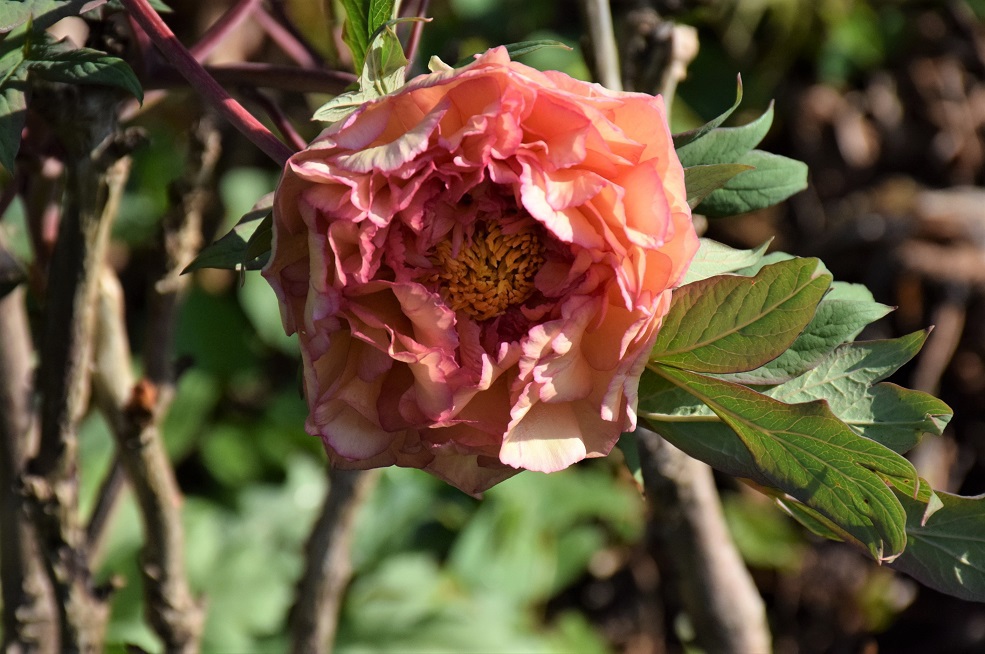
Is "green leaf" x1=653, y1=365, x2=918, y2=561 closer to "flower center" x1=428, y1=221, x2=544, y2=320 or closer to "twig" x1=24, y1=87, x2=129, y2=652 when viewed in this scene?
"flower center" x1=428, y1=221, x2=544, y2=320

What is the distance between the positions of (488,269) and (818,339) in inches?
7.0

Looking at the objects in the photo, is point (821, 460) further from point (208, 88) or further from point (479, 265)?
point (208, 88)

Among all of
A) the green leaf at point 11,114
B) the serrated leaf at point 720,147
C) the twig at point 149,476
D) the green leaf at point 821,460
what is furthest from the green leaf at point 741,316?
the twig at point 149,476

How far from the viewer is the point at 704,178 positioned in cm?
49

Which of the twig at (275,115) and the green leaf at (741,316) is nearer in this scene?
the green leaf at (741,316)

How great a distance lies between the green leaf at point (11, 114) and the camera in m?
0.49

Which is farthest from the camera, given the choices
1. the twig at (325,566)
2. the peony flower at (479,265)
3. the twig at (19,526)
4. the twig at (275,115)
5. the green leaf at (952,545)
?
the twig at (325,566)

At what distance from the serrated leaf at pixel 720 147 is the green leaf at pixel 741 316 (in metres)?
0.12

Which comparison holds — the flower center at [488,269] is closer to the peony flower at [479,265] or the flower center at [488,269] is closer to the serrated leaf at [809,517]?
the peony flower at [479,265]

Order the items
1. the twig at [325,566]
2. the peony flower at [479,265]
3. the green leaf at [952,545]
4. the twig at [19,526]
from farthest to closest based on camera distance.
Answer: the twig at [325,566], the twig at [19,526], the green leaf at [952,545], the peony flower at [479,265]

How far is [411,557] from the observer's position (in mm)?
1824

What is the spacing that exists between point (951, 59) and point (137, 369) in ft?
6.58

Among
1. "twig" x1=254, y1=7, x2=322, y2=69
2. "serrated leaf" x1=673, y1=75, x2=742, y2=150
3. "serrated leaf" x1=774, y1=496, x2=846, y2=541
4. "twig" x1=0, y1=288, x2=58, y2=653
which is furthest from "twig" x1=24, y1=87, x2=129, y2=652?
"serrated leaf" x1=774, y1=496, x2=846, y2=541

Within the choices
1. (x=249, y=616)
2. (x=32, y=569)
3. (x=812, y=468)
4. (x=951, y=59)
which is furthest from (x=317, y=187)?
(x=951, y=59)
